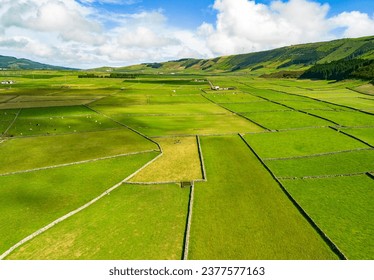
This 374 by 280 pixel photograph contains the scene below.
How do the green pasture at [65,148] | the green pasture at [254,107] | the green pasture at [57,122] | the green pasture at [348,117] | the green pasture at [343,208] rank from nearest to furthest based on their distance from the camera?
the green pasture at [343,208], the green pasture at [65,148], the green pasture at [57,122], the green pasture at [348,117], the green pasture at [254,107]

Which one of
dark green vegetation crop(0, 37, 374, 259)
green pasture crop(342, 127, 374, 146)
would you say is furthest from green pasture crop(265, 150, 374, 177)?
green pasture crop(342, 127, 374, 146)

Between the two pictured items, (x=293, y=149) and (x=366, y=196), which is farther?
(x=293, y=149)

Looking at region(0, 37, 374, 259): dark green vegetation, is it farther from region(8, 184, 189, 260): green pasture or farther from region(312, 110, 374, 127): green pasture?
region(312, 110, 374, 127): green pasture

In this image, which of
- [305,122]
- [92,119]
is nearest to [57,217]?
[92,119]

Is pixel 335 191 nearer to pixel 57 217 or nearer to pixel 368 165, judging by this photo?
pixel 368 165

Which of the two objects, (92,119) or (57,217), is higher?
(92,119)

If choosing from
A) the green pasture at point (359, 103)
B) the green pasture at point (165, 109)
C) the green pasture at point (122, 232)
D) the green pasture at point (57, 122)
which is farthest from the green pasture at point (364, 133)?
the green pasture at point (57, 122)

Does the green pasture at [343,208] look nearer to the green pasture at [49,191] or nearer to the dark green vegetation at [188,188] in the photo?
the dark green vegetation at [188,188]
